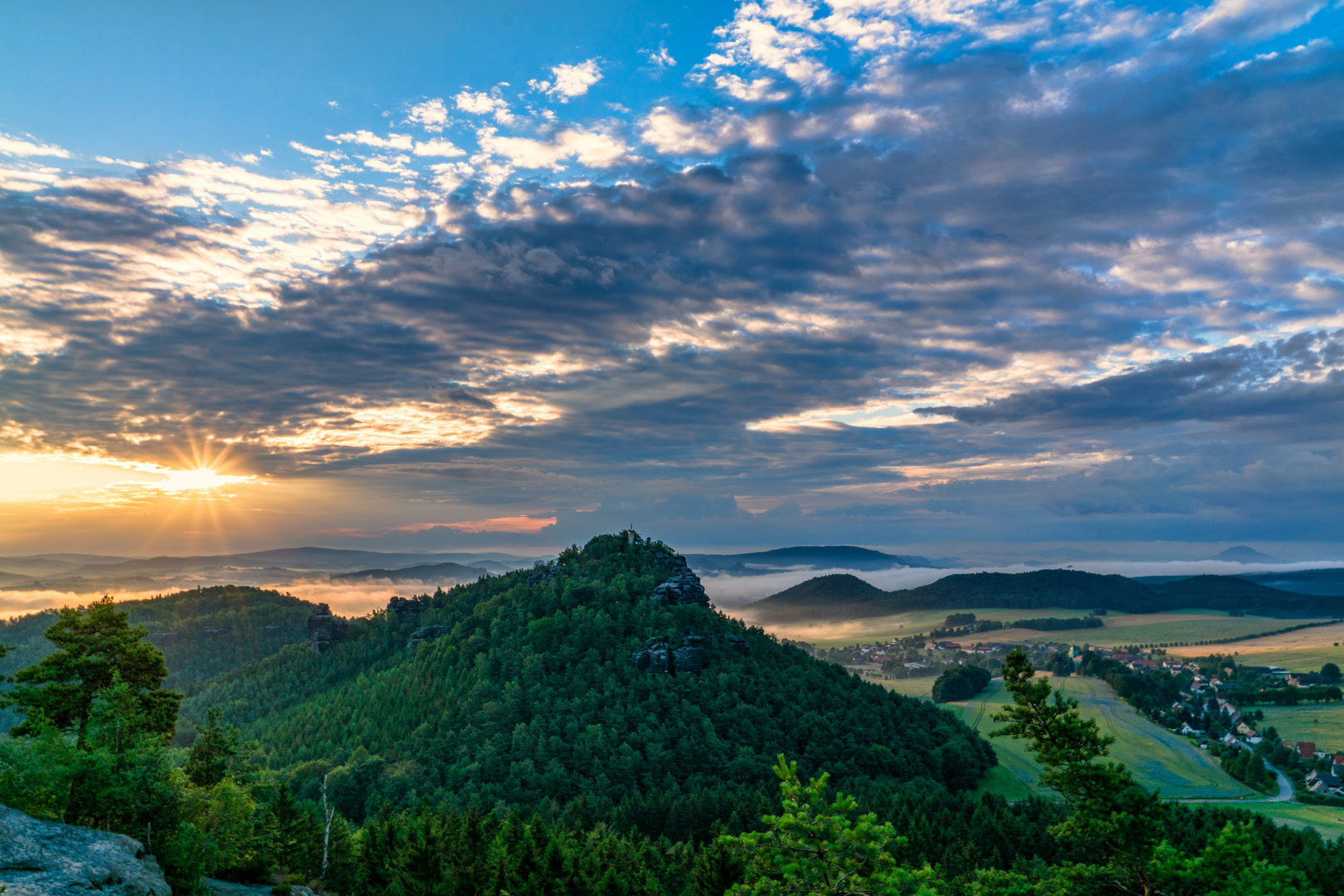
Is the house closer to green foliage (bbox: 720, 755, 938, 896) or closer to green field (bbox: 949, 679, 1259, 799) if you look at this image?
green field (bbox: 949, 679, 1259, 799)

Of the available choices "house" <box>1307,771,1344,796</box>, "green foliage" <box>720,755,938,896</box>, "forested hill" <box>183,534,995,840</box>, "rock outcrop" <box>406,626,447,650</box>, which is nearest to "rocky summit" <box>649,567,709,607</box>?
"forested hill" <box>183,534,995,840</box>

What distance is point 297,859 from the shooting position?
6712cm

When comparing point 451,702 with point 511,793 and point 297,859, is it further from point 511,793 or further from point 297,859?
point 297,859

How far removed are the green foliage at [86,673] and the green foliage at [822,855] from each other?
47.9 metres

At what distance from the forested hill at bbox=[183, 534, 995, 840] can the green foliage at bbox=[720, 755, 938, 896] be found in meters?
80.2

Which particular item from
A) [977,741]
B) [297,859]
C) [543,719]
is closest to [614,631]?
[543,719]

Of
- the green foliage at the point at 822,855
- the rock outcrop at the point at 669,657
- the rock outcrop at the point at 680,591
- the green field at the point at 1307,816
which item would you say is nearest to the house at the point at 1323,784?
the green field at the point at 1307,816

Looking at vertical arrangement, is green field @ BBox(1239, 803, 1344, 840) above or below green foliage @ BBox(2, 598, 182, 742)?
below

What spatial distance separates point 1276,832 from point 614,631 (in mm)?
118670

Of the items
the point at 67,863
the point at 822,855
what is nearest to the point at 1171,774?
the point at 822,855

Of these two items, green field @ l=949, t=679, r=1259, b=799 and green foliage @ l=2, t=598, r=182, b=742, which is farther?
green field @ l=949, t=679, r=1259, b=799

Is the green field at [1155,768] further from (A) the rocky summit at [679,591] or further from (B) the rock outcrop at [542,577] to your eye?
(B) the rock outcrop at [542,577]

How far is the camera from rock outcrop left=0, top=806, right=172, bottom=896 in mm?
30562

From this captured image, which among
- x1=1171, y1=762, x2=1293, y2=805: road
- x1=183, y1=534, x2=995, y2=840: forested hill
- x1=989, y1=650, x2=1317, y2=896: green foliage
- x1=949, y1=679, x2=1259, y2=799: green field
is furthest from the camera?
x1=949, y1=679, x2=1259, y2=799: green field
